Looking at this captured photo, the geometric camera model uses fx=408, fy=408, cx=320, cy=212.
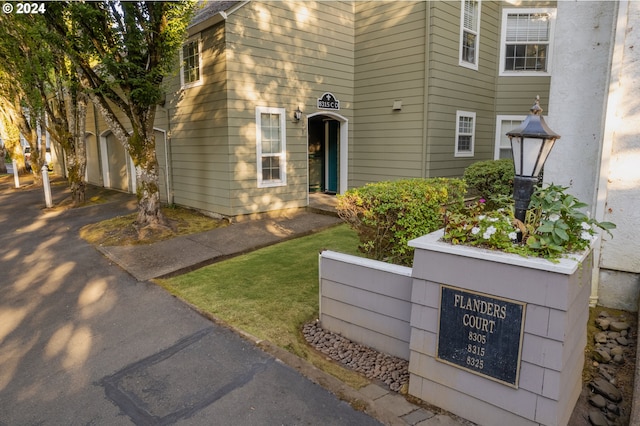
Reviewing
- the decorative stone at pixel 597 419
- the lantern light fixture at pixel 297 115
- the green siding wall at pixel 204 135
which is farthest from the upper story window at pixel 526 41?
the decorative stone at pixel 597 419

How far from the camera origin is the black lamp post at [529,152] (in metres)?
2.92

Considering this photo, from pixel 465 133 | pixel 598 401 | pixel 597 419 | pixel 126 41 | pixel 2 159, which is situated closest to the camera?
pixel 597 419

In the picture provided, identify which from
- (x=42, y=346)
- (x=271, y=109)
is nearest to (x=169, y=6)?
(x=271, y=109)

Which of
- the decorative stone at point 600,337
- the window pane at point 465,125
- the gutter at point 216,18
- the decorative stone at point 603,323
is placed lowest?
the decorative stone at point 600,337

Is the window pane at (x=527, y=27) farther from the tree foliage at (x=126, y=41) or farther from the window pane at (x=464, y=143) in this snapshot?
the tree foliage at (x=126, y=41)

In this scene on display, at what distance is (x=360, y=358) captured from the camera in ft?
13.3

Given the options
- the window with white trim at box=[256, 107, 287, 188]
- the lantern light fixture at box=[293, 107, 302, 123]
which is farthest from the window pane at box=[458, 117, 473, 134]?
the window with white trim at box=[256, 107, 287, 188]

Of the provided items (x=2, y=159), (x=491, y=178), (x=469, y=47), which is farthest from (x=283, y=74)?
(x=2, y=159)

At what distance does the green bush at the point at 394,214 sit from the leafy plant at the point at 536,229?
4.46ft

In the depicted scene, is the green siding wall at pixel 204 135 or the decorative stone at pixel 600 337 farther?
the green siding wall at pixel 204 135

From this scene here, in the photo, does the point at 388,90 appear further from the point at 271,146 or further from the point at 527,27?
the point at 527,27

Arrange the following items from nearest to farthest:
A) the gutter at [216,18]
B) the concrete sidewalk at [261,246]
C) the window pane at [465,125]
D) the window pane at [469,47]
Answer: the concrete sidewalk at [261,246] → the gutter at [216,18] → the window pane at [469,47] → the window pane at [465,125]

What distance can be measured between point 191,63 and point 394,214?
7697 mm

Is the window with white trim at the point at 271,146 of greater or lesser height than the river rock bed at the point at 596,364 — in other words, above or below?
above
